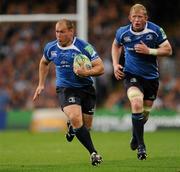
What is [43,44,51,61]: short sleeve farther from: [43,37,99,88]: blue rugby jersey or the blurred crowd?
the blurred crowd

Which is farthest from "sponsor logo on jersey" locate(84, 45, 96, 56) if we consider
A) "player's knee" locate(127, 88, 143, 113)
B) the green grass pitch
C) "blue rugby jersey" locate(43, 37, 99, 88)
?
the green grass pitch

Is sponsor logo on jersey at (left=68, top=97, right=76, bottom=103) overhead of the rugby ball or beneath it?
beneath

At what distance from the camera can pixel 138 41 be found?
13336 mm

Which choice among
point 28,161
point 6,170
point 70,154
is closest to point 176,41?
point 70,154

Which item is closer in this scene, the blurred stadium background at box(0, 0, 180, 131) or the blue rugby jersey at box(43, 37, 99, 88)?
the blue rugby jersey at box(43, 37, 99, 88)

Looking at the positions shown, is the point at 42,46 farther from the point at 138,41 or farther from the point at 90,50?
the point at 90,50

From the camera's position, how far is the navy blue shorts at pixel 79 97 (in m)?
12.4

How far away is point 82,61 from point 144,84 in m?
1.82

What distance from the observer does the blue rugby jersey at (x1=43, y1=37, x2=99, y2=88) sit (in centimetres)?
1241

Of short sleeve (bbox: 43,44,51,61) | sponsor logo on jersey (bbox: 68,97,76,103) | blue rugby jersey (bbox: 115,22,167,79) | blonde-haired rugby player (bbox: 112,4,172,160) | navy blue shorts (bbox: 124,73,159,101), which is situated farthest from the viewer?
navy blue shorts (bbox: 124,73,159,101)

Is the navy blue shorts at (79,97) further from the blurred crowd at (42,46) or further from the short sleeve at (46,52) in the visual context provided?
the blurred crowd at (42,46)

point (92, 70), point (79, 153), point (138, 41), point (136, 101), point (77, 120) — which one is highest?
point (138, 41)

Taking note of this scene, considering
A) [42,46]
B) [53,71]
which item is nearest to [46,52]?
[53,71]

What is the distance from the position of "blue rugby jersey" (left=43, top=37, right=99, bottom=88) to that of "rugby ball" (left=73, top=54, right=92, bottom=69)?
0.25ft
